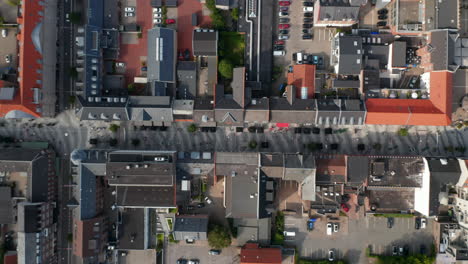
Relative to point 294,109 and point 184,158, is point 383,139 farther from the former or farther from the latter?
point 184,158

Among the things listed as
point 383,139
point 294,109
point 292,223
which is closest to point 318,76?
point 294,109

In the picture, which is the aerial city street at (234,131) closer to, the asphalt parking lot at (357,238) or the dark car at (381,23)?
the asphalt parking lot at (357,238)

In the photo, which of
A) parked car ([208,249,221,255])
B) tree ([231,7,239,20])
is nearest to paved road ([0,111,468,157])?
parked car ([208,249,221,255])

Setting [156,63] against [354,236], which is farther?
[354,236]

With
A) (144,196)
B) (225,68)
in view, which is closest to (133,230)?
(144,196)

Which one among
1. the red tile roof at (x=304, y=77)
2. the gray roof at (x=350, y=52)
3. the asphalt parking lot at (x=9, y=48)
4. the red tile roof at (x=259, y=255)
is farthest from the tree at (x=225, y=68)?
the asphalt parking lot at (x=9, y=48)

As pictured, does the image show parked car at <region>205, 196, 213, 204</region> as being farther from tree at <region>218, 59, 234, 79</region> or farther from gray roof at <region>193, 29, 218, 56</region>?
gray roof at <region>193, 29, 218, 56</region>
